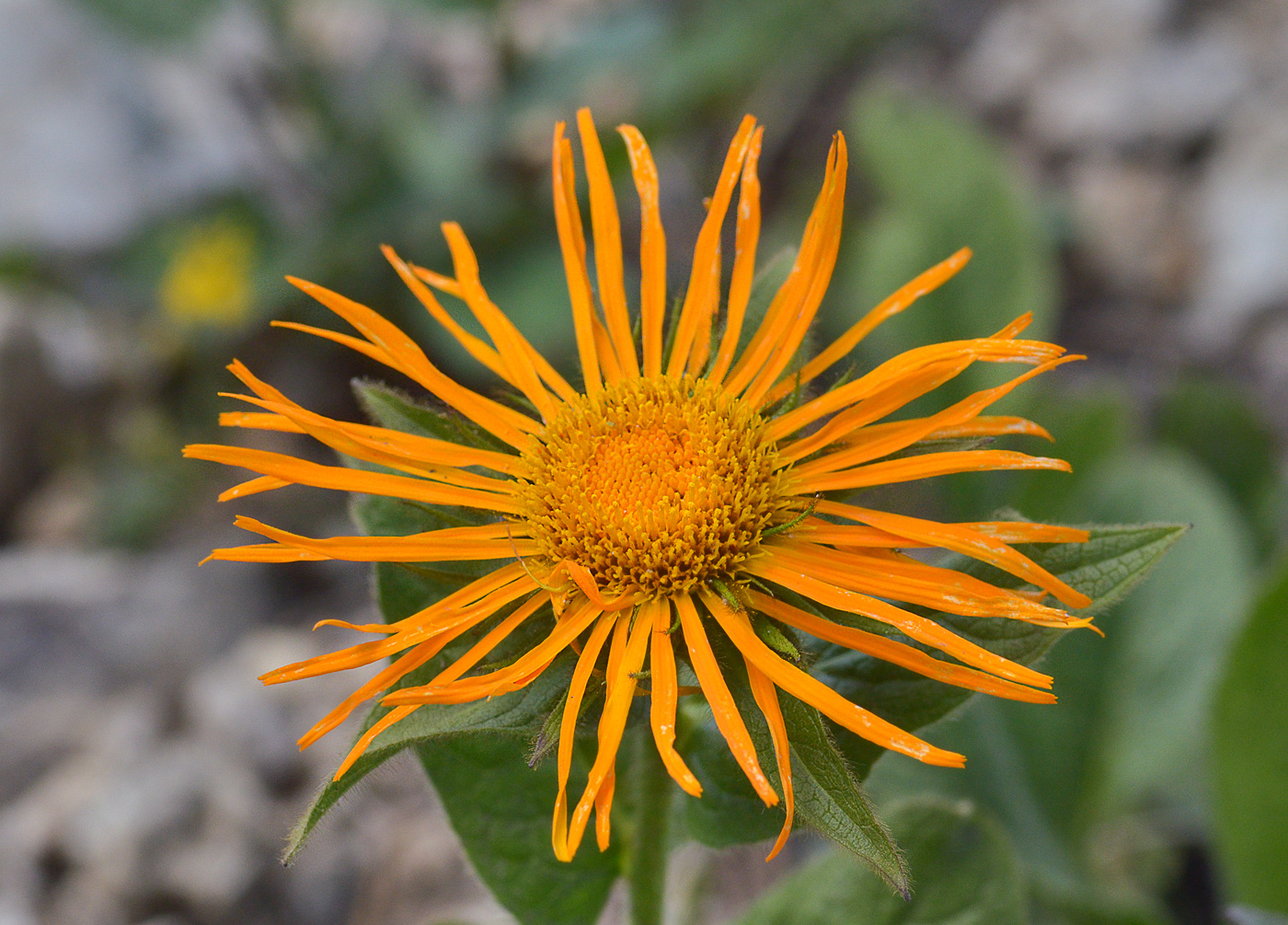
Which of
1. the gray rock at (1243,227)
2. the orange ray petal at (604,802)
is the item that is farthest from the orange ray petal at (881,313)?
the gray rock at (1243,227)

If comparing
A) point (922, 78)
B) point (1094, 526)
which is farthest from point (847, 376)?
point (922, 78)

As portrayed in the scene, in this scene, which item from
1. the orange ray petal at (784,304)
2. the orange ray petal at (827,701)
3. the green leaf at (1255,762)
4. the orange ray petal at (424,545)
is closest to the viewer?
the orange ray petal at (827,701)

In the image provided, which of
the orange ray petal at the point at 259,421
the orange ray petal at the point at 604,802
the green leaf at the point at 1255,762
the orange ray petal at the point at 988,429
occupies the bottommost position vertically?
the green leaf at the point at 1255,762

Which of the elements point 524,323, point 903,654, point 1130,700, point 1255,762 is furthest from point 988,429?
point 524,323

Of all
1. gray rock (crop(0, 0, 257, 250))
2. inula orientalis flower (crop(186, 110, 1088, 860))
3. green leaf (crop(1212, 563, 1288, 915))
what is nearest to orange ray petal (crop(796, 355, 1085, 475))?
inula orientalis flower (crop(186, 110, 1088, 860))

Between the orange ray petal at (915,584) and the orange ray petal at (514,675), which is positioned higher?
the orange ray petal at (514,675)

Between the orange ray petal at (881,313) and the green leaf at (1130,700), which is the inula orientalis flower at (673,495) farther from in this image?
the green leaf at (1130,700)

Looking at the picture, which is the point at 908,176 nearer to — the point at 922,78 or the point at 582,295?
the point at 922,78
